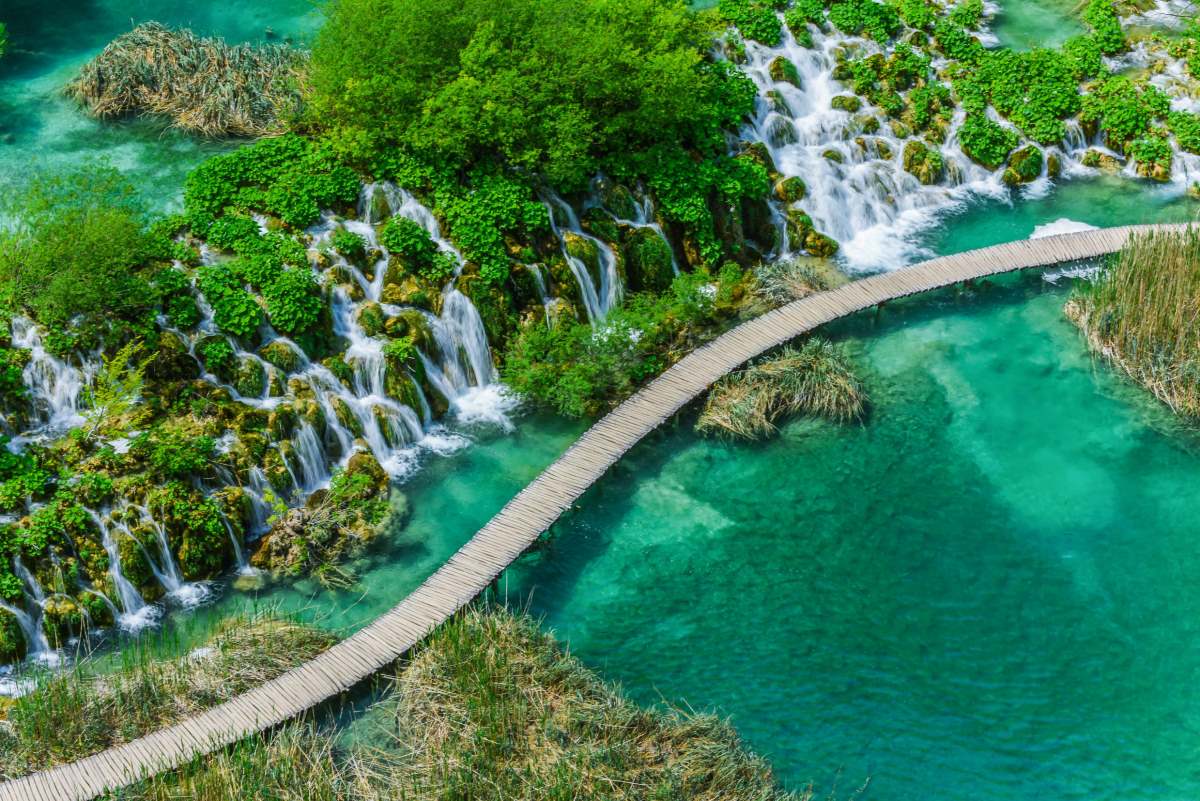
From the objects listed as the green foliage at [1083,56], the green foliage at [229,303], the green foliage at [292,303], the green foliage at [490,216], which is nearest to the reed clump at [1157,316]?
the green foliage at [1083,56]

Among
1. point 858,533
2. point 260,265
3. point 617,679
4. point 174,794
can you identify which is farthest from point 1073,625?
point 260,265

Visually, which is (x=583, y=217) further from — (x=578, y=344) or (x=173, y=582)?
(x=173, y=582)

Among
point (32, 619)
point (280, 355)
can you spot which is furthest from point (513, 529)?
point (32, 619)

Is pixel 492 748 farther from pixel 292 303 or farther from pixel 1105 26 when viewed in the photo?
pixel 1105 26

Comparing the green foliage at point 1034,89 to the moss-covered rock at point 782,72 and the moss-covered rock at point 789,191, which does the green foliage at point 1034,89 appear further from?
the moss-covered rock at point 789,191

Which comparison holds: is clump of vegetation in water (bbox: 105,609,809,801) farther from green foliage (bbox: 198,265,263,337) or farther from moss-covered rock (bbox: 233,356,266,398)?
green foliage (bbox: 198,265,263,337)

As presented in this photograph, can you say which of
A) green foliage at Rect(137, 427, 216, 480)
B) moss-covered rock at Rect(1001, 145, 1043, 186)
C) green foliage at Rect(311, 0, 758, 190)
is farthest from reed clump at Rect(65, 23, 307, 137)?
moss-covered rock at Rect(1001, 145, 1043, 186)
